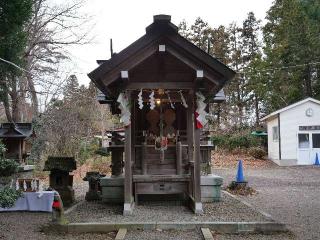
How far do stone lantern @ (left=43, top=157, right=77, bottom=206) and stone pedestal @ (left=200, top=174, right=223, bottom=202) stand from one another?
4.13m

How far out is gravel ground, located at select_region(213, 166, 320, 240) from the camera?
31.0 ft

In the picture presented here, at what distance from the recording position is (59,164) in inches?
501

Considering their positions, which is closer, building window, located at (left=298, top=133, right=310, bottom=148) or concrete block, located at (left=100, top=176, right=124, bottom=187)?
concrete block, located at (left=100, top=176, right=124, bottom=187)

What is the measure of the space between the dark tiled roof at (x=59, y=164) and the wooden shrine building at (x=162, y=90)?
7.13 ft

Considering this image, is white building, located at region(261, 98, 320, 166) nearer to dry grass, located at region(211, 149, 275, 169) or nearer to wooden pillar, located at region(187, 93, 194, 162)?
dry grass, located at region(211, 149, 275, 169)

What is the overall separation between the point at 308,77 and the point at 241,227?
2966cm

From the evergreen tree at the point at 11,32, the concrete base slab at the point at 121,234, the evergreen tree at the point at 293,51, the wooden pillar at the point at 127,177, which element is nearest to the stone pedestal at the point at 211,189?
the wooden pillar at the point at 127,177

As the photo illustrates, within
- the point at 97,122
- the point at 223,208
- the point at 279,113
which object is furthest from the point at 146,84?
the point at 97,122

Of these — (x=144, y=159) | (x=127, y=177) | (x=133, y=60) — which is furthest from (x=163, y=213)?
(x=133, y=60)

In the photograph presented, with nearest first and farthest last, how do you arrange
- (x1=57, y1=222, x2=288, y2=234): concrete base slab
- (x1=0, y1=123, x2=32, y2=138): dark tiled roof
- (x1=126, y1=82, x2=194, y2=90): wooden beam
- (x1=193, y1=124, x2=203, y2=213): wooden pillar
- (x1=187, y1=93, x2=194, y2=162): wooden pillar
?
(x1=57, y1=222, x2=288, y2=234): concrete base slab < (x1=193, y1=124, x2=203, y2=213): wooden pillar < (x1=126, y1=82, x2=194, y2=90): wooden beam < (x1=187, y1=93, x2=194, y2=162): wooden pillar < (x1=0, y1=123, x2=32, y2=138): dark tiled roof

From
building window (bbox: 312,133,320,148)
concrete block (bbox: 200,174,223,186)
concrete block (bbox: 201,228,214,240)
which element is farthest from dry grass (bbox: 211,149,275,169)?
concrete block (bbox: 201,228,214,240)

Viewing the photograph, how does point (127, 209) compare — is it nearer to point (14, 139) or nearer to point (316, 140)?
point (14, 139)

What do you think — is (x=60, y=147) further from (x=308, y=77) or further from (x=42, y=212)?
(x=308, y=77)

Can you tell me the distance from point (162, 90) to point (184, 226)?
388 cm
